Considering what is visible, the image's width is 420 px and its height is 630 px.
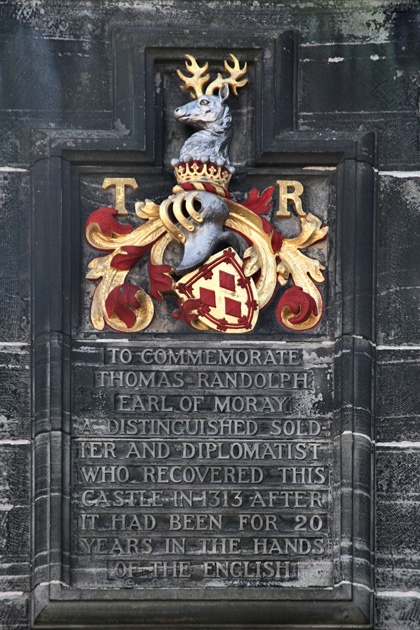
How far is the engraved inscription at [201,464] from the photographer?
11.0 m

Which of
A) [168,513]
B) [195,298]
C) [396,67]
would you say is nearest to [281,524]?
[168,513]

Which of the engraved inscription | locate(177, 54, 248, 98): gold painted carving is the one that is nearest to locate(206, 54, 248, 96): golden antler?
locate(177, 54, 248, 98): gold painted carving

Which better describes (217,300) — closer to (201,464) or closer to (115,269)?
(115,269)

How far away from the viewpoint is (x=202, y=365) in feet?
36.9

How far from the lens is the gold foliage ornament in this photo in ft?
37.2

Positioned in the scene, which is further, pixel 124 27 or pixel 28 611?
pixel 124 27

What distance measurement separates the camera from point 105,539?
11.0m

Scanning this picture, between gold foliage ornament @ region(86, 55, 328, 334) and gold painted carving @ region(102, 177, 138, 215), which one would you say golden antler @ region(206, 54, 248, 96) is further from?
gold painted carving @ region(102, 177, 138, 215)

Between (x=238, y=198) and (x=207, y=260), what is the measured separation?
1.82ft

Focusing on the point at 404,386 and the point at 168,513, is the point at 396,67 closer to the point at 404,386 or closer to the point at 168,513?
the point at 404,386

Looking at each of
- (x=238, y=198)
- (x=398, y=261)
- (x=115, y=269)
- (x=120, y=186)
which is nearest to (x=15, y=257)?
(x=115, y=269)

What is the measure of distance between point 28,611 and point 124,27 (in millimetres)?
4154

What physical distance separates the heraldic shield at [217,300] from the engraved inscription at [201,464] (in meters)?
0.18

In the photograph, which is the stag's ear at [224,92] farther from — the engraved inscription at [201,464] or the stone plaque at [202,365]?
the engraved inscription at [201,464]
